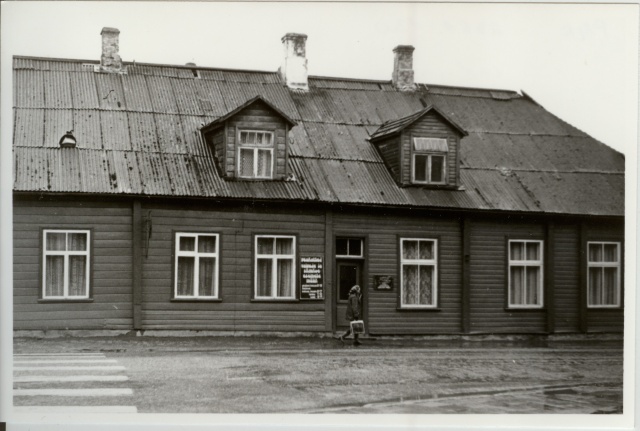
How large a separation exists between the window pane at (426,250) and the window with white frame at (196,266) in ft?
13.1

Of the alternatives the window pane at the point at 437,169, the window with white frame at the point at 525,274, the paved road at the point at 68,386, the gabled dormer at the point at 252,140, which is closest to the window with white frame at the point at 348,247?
the gabled dormer at the point at 252,140

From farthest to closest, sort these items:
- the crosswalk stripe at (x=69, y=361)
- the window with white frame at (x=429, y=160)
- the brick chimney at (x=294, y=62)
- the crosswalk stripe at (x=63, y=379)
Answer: the window with white frame at (x=429, y=160) → the brick chimney at (x=294, y=62) → the crosswalk stripe at (x=69, y=361) → the crosswalk stripe at (x=63, y=379)

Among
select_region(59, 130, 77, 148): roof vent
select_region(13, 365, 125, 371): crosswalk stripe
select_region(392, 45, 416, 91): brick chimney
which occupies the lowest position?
select_region(13, 365, 125, 371): crosswalk stripe

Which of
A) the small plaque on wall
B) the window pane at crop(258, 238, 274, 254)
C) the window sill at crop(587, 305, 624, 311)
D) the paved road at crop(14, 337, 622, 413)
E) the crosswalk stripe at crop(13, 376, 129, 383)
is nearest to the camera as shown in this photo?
the paved road at crop(14, 337, 622, 413)

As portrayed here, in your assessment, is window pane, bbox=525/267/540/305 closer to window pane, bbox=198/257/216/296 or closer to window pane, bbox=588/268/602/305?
window pane, bbox=588/268/602/305

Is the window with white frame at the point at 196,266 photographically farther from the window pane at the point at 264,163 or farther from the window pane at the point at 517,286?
the window pane at the point at 517,286

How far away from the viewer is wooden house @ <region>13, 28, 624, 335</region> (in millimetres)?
18172

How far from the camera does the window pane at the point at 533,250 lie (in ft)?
63.0

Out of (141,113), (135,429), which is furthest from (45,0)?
(135,429)

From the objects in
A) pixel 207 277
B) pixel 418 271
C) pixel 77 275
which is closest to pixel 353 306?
pixel 418 271

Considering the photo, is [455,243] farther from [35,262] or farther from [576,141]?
[35,262]

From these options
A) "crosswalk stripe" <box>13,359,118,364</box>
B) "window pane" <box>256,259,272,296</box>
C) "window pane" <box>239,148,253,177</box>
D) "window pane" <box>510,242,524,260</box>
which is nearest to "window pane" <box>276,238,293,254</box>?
"window pane" <box>256,259,272,296</box>

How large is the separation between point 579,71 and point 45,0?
8.65m

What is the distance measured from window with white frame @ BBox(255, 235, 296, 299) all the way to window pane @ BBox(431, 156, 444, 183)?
3.27 m
